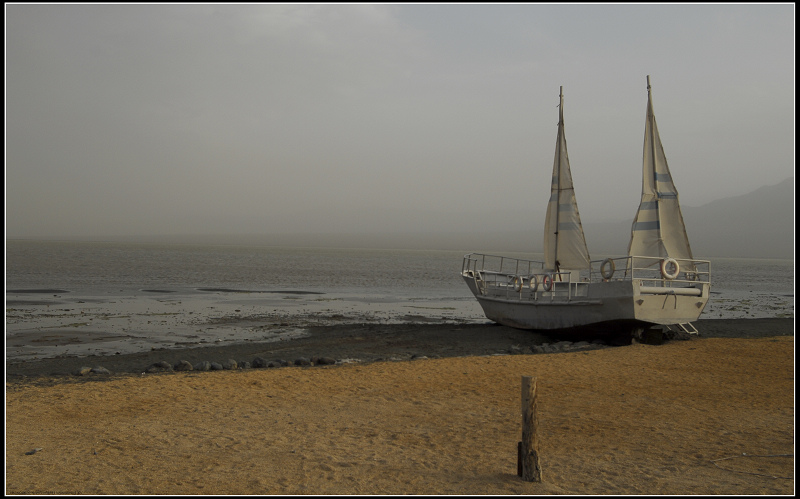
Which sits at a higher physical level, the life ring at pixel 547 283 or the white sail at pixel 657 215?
the white sail at pixel 657 215

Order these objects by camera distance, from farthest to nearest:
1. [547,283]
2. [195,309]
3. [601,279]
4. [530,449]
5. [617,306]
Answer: [195,309] → [547,283] → [601,279] → [617,306] → [530,449]

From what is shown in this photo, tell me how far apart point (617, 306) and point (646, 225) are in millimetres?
5080

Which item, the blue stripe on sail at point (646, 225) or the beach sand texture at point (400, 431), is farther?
the blue stripe on sail at point (646, 225)

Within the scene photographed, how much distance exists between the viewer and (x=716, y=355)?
17484 mm

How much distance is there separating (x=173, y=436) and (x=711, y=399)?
30.9 ft

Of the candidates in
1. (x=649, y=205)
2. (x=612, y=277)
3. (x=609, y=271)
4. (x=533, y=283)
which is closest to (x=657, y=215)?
(x=649, y=205)

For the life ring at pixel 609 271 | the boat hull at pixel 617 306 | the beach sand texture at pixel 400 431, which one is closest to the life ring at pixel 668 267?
the boat hull at pixel 617 306

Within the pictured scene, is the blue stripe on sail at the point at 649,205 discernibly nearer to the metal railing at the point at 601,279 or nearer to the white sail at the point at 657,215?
the white sail at the point at 657,215

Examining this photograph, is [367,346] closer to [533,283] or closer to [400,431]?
[533,283]

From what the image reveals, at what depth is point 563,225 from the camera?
87.7 ft

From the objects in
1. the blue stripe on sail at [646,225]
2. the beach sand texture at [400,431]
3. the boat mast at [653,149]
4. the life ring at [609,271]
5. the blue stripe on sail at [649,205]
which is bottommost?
the beach sand texture at [400,431]

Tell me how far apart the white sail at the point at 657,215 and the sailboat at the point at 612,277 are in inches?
1.3

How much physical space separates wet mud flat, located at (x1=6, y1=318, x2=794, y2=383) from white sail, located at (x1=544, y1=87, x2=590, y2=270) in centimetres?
380

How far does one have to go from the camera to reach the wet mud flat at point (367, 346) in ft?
54.6
